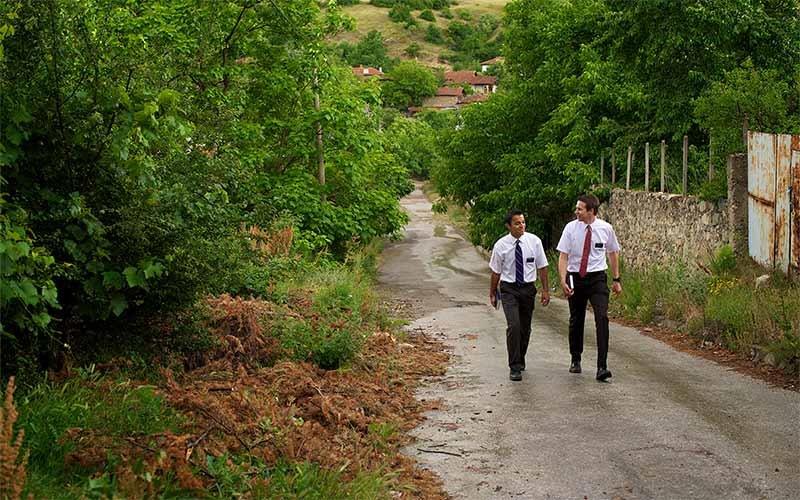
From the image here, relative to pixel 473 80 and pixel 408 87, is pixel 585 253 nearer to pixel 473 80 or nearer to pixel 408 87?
pixel 408 87

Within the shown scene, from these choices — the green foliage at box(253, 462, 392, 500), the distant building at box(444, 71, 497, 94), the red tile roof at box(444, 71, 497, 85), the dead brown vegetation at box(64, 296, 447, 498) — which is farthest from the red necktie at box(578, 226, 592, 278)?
the red tile roof at box(444, 71, 497, 85)

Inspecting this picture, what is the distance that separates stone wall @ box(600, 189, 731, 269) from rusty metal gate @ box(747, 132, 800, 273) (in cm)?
138

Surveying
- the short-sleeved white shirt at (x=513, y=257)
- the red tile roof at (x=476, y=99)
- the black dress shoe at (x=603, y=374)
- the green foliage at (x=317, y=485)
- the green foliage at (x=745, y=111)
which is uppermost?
the red tile roof at (x=476, y=99)

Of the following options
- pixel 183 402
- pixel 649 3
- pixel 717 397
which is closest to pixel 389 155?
pixel 649 3

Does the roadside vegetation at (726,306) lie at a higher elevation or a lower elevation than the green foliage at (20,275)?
lower

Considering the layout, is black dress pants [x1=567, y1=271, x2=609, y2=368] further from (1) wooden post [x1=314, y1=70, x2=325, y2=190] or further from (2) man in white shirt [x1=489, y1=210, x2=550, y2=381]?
(1) wooden post [x1=314, y1=70, x2=325, y2=190]

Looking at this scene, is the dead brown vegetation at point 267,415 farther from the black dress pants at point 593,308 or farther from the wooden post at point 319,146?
the wooden post at point 319,146

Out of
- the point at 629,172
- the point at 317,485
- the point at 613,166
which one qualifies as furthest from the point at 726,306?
the point at 613,166

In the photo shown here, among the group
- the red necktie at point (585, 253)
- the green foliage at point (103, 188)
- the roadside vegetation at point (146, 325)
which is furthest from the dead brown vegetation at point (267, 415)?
the red necktie at point (585, 253)

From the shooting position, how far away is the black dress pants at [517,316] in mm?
10273

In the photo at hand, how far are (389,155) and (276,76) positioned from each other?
594cm

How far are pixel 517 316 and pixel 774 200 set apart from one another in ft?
16.7

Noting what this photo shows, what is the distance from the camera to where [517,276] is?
1041 centimetres

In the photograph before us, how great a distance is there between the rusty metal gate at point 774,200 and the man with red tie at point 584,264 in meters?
3.53
